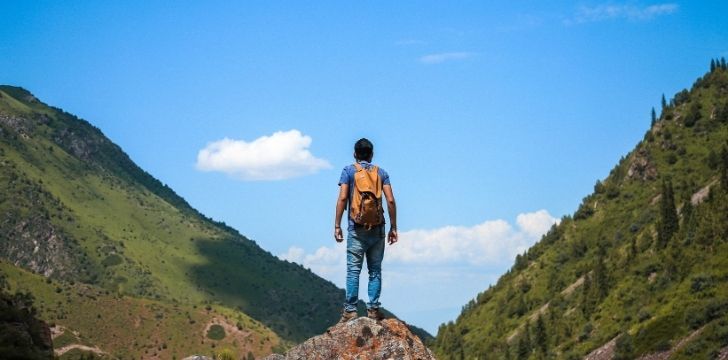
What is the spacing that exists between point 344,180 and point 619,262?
156 meters

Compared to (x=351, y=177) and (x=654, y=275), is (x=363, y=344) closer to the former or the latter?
(x=351, y=177)

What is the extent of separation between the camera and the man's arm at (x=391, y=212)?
838 inches

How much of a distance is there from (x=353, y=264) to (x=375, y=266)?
0.65 metres

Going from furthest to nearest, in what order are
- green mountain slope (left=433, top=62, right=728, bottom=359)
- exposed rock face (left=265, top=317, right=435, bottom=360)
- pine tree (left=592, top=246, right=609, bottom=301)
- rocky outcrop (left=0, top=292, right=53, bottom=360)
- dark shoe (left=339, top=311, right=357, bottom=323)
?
pine tree (left=592, top=246, right=609, bottom=301)
green mountain slope (left=433, top=62, right=728, bottom=359)
rocky outcrop (left=0, top=292, right=53, bottom=360)
dark shoe (left=339, top=311, right=357, bottom=323)
exposed rock face (left=265, top=317, right=435, bottom=360)

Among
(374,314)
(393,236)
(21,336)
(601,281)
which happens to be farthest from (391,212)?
(601,281)

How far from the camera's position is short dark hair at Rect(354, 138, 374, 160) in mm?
21516

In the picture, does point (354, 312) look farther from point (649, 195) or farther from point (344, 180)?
point (649, 195)

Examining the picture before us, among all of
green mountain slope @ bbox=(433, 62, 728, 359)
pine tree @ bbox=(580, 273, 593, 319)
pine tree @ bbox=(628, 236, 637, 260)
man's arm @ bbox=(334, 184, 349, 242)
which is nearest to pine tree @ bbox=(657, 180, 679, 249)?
green mountain slope @ bbox=(433, 62, 728, 359)

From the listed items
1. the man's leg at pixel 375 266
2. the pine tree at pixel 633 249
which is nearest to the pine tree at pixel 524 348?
the pine tree at pixel 633 249

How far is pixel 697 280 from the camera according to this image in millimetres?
136125

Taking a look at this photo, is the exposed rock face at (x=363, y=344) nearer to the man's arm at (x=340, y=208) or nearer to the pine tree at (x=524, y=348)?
the man's arm at (x=340, y=208)

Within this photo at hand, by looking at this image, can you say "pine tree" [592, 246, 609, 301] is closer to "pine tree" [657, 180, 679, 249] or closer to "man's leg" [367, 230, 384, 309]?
"pine tree" [657, 180, 679, 249]

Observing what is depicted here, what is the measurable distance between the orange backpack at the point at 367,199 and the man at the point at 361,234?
2 centimetres

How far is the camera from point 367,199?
68.6 ft
